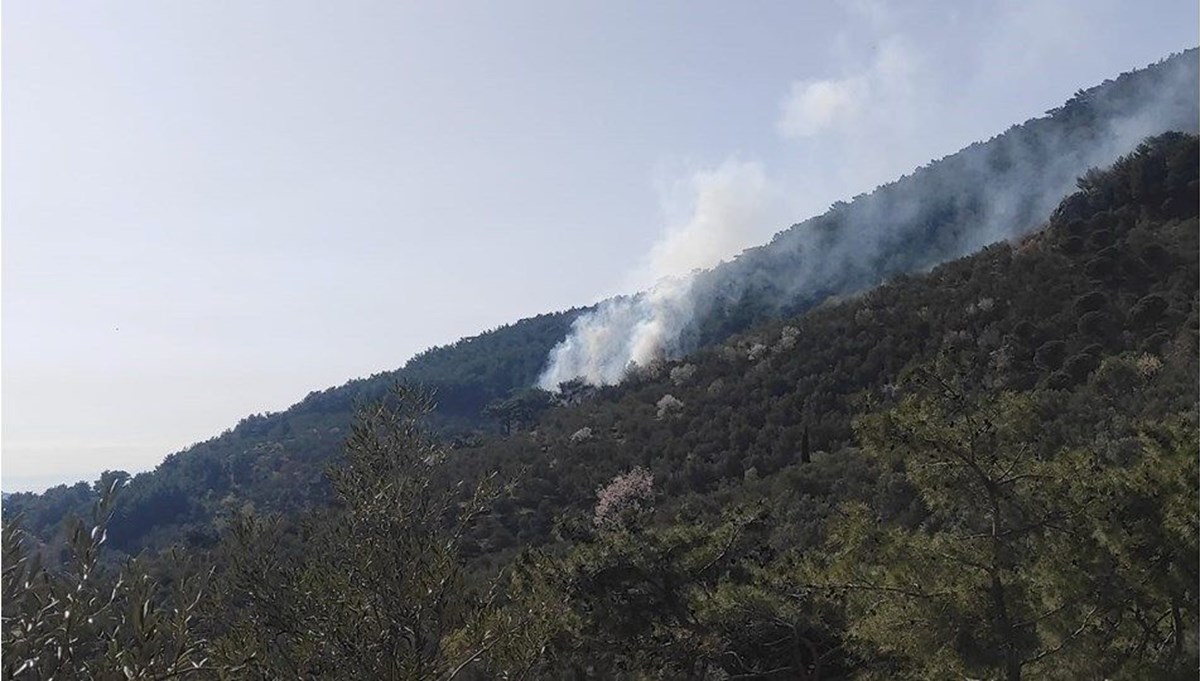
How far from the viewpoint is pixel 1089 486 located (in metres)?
9.48

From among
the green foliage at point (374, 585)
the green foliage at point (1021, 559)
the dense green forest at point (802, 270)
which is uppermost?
the dense green forest at point (802, 270)

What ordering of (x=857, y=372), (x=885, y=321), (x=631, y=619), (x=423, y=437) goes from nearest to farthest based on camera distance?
(x=423, y=437) < (x=631, y=619) < (x=857, y=372) < (x=885, y=321)

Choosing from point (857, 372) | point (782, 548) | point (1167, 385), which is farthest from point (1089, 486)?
point (857, 372)

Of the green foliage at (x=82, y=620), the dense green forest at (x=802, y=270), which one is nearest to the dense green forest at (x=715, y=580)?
the green foliage at (x=82, y=620)

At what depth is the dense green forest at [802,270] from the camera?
85.4 meters

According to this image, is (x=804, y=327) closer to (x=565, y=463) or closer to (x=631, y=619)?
(x=565, y=463)

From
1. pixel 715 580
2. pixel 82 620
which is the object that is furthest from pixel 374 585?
pixel 715 580

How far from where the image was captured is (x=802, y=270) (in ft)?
333

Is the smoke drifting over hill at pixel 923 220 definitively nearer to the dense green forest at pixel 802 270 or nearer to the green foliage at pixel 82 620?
the dense green forest at pixel 802 270

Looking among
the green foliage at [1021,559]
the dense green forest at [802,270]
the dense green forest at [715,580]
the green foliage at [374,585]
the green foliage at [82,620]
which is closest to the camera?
the green foliage at [82,620]

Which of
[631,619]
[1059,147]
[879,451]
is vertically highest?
[1059,147]

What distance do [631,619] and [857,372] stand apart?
115ft

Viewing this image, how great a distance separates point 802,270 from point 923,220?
14245 mm

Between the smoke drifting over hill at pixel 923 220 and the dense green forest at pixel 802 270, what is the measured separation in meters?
0.23
